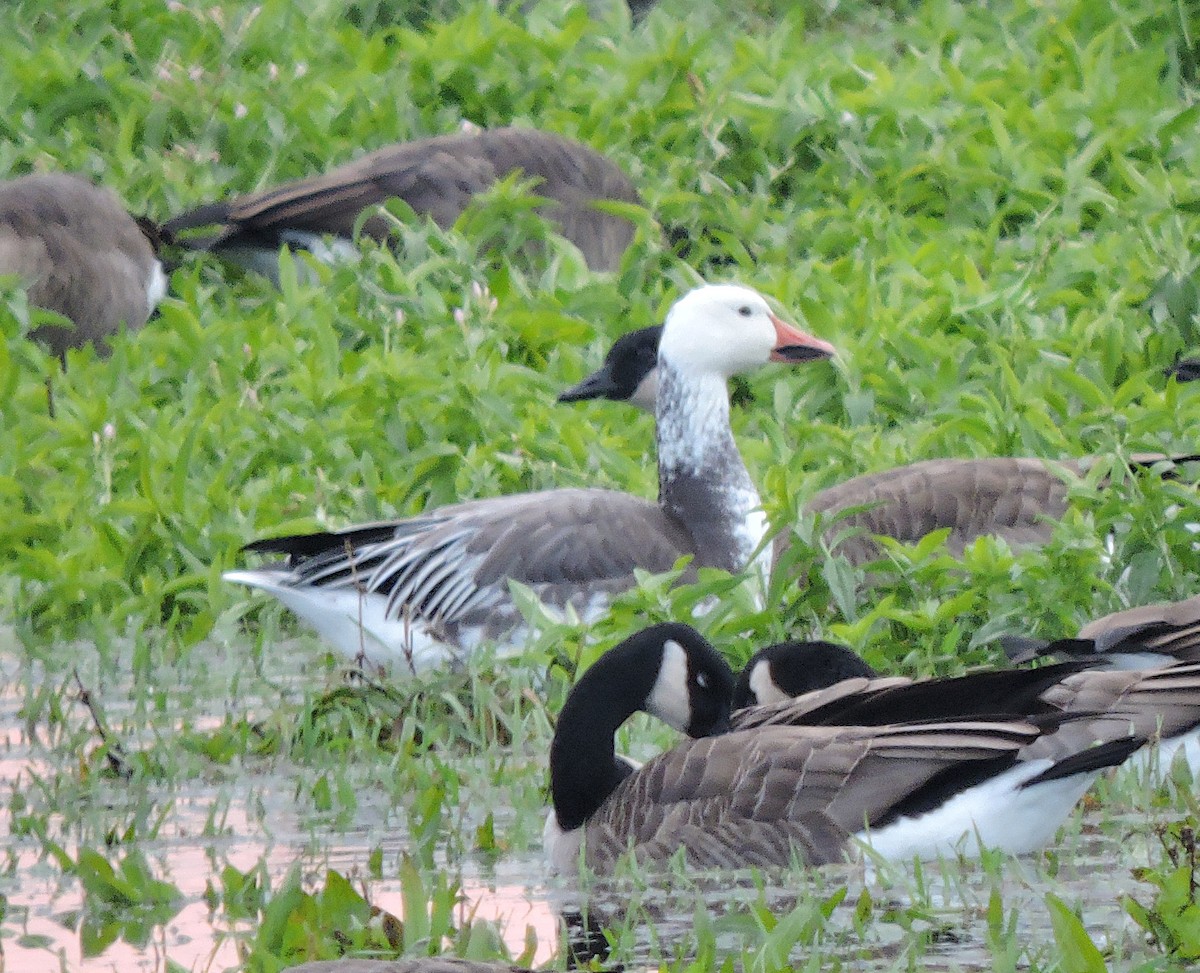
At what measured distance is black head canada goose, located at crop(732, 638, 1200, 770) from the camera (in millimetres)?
5551

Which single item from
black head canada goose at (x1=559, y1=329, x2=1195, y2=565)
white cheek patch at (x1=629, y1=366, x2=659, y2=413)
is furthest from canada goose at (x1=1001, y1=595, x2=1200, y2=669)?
white cheek patch at (x1=629, y1=366, x2=659, y2=413)

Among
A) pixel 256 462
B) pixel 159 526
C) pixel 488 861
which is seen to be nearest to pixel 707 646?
pixel 488 861

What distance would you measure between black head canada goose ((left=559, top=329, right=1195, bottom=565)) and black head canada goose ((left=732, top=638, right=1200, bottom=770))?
74.8 inches

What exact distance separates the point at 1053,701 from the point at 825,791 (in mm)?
614

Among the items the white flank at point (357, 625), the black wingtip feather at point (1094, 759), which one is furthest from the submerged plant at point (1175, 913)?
the white flank at point (357, 625)

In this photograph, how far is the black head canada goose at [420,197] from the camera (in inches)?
438

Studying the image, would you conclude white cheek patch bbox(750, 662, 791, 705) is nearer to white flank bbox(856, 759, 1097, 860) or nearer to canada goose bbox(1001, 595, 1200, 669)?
canada goose bbox(1001, 595, 1200, 669)

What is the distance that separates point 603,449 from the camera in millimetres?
8844

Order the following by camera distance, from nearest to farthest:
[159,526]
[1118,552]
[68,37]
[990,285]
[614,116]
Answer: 1. [1118,552]
2. [159,526]
3. [990,285]
4. [614,116]
5. [68,37]

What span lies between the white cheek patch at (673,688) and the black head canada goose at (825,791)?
0.21m

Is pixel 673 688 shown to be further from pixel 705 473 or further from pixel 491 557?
pixel 705 473

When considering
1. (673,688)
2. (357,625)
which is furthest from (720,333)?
(673,688)

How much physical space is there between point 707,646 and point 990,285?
169 inches

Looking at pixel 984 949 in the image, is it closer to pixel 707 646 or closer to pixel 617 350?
pixel 707 646
